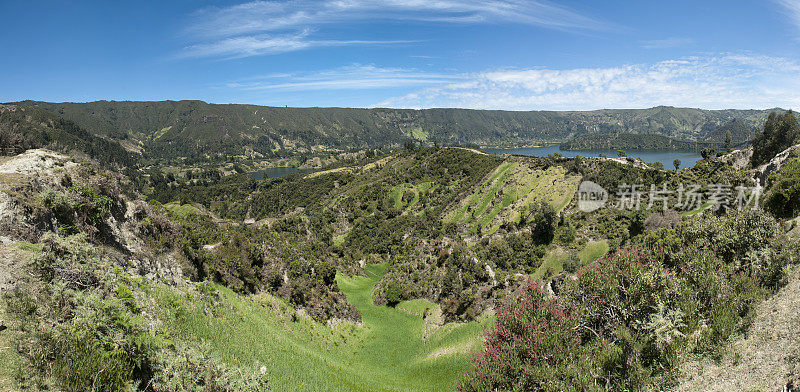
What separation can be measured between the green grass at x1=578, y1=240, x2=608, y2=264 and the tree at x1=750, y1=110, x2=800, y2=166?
196 ft

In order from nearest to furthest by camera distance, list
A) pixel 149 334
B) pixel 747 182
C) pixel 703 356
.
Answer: pixel 149 334, pixel 703 356, pixel 747 182

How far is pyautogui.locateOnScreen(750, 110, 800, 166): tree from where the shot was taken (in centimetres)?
7344

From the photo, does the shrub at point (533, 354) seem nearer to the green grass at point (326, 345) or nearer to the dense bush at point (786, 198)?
the green grass at point (326, 345)

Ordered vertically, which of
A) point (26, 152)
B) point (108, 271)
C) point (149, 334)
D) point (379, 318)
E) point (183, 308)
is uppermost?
point (26, 152)

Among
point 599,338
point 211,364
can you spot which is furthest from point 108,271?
point 599,338

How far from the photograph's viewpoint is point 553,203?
72.5 meters

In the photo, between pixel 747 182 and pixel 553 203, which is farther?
pixel 553 203

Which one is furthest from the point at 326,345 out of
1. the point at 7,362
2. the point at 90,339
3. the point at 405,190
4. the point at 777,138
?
the point at 777,138

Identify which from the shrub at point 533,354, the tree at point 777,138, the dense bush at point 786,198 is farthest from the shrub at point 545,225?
the tree at point 777,138

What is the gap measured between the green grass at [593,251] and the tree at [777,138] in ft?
196

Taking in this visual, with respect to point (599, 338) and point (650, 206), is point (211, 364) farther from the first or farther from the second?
point (650, 206)

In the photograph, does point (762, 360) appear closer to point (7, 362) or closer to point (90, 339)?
point (90, 339)

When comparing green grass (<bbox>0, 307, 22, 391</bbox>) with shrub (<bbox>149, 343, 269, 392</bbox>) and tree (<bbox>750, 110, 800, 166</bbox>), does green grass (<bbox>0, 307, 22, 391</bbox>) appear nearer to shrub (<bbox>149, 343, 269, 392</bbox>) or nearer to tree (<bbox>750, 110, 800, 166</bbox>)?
shrub (<bbox>149, 343, 269, 392</bbox>)

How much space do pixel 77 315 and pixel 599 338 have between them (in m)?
19.2
